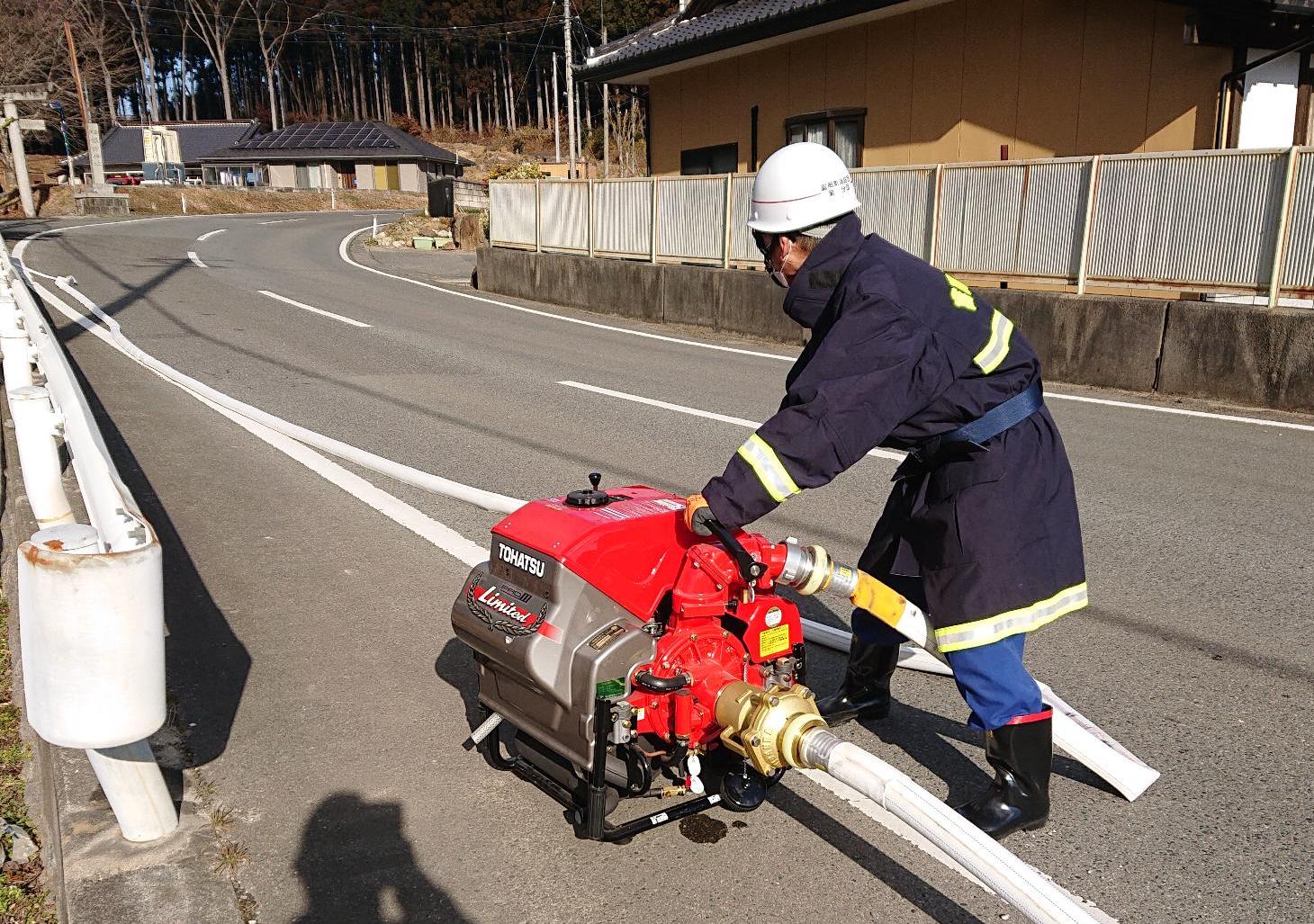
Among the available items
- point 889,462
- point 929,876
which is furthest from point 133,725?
point 889,462

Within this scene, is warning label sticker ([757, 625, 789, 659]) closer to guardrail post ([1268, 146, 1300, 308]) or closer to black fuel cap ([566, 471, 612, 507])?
black fuel cap ([566, 471, 612, 507])

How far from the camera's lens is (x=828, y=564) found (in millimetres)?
2820

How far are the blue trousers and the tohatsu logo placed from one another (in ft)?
3.94

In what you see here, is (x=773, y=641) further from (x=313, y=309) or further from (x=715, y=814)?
(x=313, y=309)

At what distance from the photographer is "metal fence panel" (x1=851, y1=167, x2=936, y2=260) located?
12.4 meters

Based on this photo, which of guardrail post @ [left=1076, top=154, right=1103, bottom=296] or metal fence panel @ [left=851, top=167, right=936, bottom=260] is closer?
guardrail post @ [left=1076, top=154, right=1103, bottom=296]

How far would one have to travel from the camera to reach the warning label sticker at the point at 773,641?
2.83m

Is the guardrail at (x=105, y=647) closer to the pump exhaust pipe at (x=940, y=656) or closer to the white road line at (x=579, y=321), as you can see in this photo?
the pump exhaust pipe at (x=940, y=656)

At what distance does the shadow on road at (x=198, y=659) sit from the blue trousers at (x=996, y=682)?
235 cm

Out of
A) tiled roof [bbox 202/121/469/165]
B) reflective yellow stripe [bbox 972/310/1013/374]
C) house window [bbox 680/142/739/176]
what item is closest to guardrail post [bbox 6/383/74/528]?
reflective yellow stripe [bbox 972/310/1013/374]

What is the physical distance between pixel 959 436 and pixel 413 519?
360 centimetres

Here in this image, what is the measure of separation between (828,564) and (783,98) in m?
17.3

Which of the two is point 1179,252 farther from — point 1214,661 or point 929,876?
point 929,876

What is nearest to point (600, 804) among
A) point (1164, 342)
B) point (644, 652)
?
point (644, 652)
